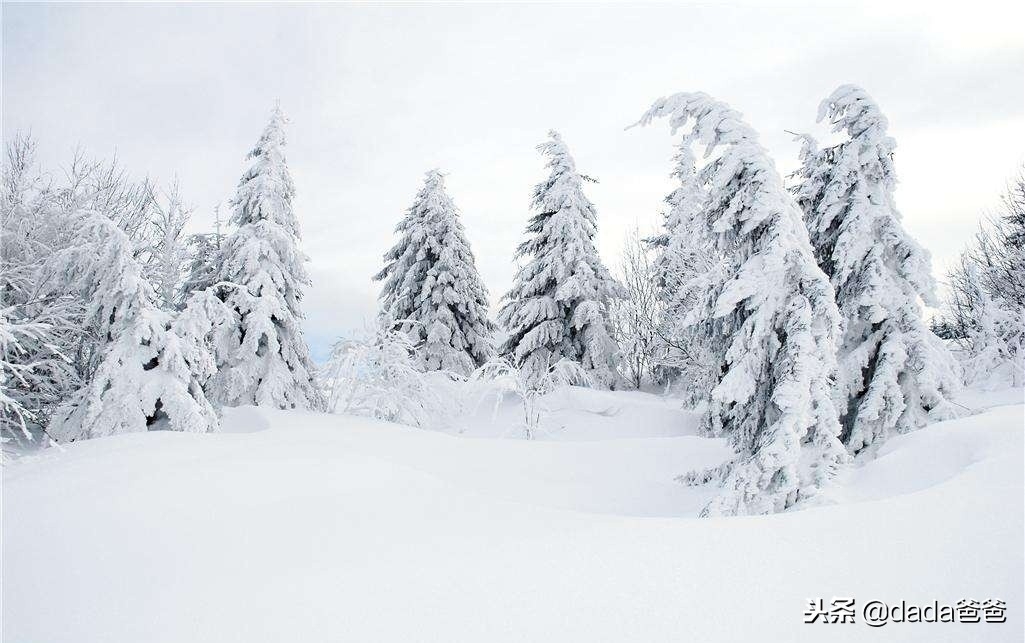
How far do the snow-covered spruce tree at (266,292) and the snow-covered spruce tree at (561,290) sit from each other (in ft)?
30.5

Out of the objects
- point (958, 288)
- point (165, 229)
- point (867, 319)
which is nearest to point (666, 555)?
point (867, 319)

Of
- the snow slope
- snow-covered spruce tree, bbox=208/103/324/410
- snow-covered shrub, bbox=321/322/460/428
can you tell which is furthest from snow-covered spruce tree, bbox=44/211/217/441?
snow-covered shrub, bbox=321/322/460/428

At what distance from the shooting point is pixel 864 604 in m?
2.76

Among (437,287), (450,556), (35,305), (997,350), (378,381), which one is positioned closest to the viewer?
(450,556)

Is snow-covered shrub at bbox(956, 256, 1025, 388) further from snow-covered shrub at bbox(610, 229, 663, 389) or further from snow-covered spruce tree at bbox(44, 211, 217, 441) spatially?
snow-covered spruce tree at bbox(44, 211, 217, 441)

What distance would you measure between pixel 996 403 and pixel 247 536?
1545 cm

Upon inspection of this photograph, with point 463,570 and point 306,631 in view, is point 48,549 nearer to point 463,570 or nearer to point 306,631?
point 306,631

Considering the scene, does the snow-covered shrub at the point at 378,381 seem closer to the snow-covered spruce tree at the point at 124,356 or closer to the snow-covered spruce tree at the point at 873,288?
the snow-covered spruce tree at the point at 124,356

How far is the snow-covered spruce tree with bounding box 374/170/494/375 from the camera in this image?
77.5ft

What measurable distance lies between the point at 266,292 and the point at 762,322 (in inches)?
483

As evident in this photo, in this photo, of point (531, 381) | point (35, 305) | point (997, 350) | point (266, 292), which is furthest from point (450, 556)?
point (997, 350)

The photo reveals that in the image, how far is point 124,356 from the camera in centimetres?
897

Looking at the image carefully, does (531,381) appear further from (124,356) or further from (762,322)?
(762,322)

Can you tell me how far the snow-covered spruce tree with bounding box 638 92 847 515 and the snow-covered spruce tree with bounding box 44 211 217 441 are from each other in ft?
26.5
